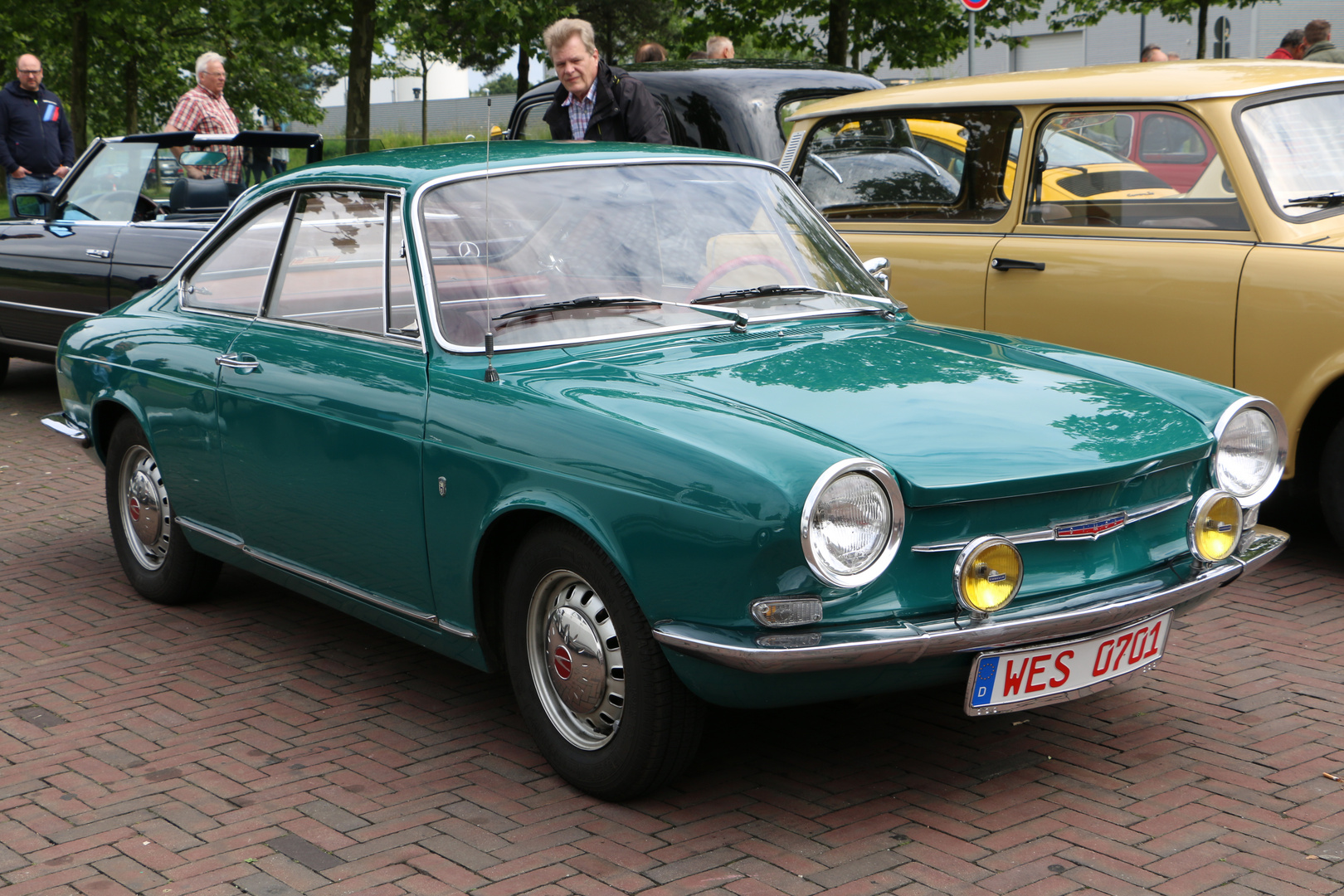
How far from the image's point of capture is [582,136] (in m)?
7.31

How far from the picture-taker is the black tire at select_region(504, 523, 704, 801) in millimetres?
3373

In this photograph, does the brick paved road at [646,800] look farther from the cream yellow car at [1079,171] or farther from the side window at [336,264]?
the cream yellow car at [1079,171]

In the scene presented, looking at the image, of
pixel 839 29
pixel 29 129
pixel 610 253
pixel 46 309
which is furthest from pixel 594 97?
pixel 839 29

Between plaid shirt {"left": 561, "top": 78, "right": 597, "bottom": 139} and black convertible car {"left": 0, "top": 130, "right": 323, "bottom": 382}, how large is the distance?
191 centimetres

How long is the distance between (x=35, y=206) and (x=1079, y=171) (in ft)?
21.9

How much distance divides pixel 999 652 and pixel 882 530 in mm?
430

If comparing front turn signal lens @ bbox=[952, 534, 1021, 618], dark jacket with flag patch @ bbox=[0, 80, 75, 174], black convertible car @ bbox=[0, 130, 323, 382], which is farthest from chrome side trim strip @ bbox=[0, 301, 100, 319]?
front turn signal lens @ bbox=[952, 534, 1021, 618]

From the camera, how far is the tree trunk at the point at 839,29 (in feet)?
53.5

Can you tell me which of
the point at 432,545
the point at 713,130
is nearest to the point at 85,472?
the point at 713,130

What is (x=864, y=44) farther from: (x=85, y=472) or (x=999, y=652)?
(x=999, y=652)

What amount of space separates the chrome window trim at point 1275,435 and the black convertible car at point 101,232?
602 centimetres

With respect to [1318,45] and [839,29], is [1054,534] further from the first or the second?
[839,29]

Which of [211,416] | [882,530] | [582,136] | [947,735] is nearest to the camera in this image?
[882,530]

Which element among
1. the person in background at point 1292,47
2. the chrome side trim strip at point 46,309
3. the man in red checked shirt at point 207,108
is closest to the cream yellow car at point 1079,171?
the chrome side trim strip at point 46,309
